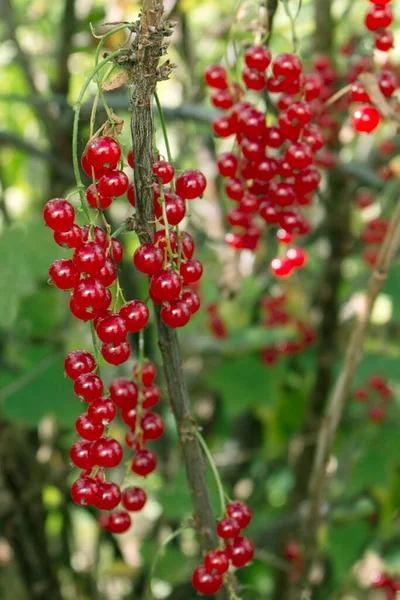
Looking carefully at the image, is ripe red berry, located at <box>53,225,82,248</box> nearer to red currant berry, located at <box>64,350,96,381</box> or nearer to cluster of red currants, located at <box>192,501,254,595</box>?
red currant berry, located at <box>64,350,96,381</box>

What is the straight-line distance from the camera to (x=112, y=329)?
0.74m

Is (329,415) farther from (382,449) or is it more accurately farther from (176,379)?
(382,449)

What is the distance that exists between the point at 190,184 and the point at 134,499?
405mm

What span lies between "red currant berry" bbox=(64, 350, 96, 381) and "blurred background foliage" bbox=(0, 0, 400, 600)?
70 cm

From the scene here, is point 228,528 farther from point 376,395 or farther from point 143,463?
point 376,395

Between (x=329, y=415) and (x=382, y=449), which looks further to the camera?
(x=382, y=449)

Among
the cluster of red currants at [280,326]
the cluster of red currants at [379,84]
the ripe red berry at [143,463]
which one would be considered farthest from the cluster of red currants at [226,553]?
the cluster of red currants at [280,326]

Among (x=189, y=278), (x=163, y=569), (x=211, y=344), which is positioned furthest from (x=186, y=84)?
(x=189, y=278)

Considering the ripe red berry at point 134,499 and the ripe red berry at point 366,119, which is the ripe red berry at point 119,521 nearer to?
the ripe red berry at point 134,499

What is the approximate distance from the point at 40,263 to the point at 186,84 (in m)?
1.18

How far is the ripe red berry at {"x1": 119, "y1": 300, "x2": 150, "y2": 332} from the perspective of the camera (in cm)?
76

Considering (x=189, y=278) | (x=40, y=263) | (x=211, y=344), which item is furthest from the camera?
(x=211, y=344)

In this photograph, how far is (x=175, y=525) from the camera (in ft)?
7.79

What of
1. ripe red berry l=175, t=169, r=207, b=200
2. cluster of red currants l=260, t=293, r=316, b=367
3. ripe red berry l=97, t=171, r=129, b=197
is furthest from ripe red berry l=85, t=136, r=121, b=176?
cluster of red currants l=260, t=293, r=316, b=367
